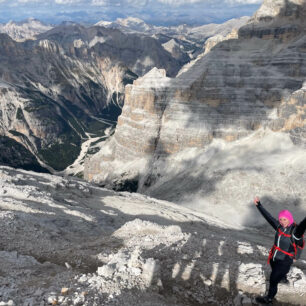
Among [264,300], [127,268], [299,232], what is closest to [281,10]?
[299,232]

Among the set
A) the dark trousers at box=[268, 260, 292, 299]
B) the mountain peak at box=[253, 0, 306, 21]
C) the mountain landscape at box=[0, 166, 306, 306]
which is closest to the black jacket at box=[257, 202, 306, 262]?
the dark trousers at box=[268, 260, 292, 299]

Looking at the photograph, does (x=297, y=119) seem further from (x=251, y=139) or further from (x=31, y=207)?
(x=31, y=207)

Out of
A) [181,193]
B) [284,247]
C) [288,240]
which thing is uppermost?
→ [288,240]

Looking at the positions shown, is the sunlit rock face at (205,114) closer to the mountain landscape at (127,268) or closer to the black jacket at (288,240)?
the mountain landscape at (127,268)

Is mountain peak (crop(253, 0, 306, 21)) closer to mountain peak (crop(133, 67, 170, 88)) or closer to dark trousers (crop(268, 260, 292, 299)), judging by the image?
mountain peak (crop(133, 67, 170, 88))

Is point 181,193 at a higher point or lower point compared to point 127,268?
lower

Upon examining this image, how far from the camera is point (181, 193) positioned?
76062mm

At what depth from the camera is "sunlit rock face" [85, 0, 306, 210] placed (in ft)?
287

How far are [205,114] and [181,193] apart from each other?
38.9 m

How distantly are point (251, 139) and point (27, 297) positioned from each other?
90.2m

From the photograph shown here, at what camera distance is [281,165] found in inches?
2746

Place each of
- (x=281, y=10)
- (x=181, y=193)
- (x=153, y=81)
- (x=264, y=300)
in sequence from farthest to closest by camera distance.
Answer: (x=281, y=10) → (x=153, y=81) → (x=181, y=193) → (x=264, y=300)

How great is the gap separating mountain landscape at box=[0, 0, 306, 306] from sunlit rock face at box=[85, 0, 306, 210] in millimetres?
444

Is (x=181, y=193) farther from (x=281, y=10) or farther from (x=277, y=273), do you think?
(x=281, y=10)
